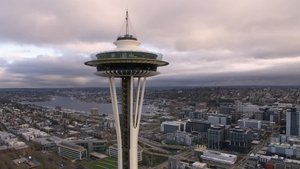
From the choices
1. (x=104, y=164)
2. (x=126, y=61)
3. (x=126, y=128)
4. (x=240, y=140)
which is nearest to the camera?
(x=126, y=61)

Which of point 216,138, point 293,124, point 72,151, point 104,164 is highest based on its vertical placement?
point 293,124

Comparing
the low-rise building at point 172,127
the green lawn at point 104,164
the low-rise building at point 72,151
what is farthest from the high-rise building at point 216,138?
the low-rise building at point 72,151

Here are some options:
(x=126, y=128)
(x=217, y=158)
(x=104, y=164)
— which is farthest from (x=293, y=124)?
(x=126, y=128)

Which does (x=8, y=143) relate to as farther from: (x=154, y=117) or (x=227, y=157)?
(x=154, y=117)

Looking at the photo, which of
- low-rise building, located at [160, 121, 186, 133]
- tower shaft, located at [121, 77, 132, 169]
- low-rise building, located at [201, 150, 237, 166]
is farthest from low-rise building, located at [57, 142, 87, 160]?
tower shaft, located at [121, 77, 132, 169]

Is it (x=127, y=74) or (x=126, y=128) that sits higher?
(x=127, y=74)

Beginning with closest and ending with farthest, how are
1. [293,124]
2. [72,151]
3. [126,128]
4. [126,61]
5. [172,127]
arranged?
[126,61]
[126,128]
[72,151]
[293,124]
[172,127]

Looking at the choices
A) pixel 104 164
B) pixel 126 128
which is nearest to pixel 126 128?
pixel 126 128

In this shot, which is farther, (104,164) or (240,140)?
(240,140)

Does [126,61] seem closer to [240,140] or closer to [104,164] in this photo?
[104,164]
